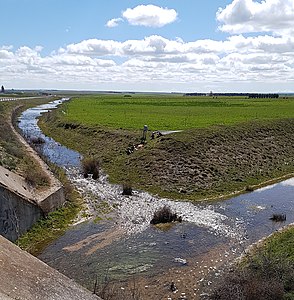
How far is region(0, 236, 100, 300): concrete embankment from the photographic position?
1313 cm

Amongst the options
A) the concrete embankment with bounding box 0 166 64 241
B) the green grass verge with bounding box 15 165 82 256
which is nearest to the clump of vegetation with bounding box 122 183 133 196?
the green grass verge with bounding box 15 165 82 256

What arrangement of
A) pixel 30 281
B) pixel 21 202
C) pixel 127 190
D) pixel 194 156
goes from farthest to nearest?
pixel 194 156 < pixel 127 190 < pixel 21 202 < pixel 30 281

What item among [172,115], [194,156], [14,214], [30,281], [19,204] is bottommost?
[30,281]

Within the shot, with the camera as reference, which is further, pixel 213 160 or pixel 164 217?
pixel 213 160

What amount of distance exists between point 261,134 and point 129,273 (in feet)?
118

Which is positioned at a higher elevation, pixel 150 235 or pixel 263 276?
pixel 263 276

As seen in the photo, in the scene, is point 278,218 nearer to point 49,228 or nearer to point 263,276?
point 263,276

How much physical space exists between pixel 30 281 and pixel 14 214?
24.5ft

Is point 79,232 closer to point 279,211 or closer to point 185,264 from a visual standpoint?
point 185,264

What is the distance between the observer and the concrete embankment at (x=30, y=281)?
43.1 ft

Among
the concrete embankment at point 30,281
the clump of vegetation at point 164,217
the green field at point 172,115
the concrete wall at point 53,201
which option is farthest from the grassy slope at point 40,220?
the green field at point 172,115

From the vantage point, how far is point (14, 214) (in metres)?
21.1

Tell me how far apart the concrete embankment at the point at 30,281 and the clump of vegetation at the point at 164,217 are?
8999 millimetres

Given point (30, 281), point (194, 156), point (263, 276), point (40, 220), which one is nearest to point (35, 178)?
point (40, 220)
